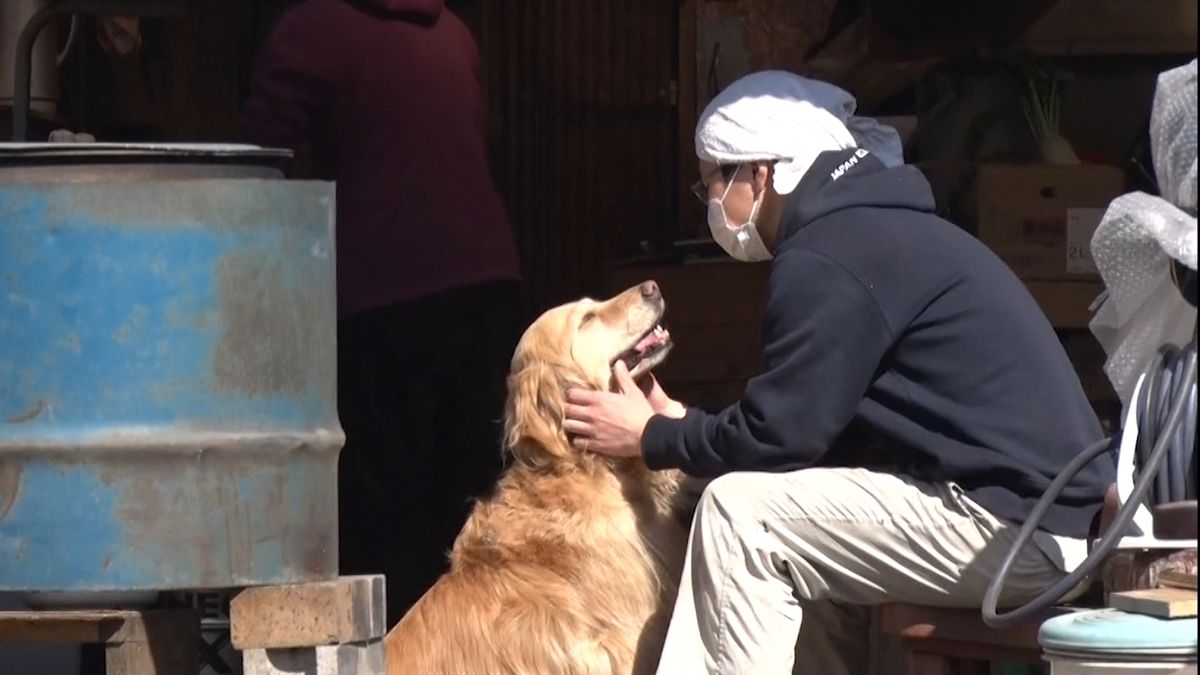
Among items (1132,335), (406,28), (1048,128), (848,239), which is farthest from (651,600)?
(1048,128)

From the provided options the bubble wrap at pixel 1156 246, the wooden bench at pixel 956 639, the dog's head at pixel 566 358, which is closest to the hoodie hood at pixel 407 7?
the dog's head at pixel 566 358

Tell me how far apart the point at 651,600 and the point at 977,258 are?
1052 mm

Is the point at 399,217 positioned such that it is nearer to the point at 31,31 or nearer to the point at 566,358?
the point at 566,358

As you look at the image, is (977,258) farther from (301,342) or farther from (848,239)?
(301,342)

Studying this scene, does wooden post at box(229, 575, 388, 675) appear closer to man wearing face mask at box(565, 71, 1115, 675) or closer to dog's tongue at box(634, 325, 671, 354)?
man wearing face mask at box(565, 71, 1115, 675)

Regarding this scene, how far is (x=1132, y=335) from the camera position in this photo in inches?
150

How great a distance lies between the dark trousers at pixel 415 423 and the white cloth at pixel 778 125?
1.22m

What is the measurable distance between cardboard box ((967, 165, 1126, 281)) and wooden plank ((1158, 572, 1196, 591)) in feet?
7.72

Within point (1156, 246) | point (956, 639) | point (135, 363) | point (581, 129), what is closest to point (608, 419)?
point (956, 639)

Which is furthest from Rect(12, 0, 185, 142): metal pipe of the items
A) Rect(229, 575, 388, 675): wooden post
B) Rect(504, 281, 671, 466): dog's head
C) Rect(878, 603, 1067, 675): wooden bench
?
Rect(878, 603, 1067, 675): wooden bench

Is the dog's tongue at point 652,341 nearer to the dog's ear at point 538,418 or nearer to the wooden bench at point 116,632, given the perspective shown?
the dog's ear at point 538,418

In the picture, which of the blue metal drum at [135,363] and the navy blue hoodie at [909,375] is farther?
the navy blue hoodie at [909,375]

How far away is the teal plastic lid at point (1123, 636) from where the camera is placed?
3393 mm

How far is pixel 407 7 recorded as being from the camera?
5590 millimetres
